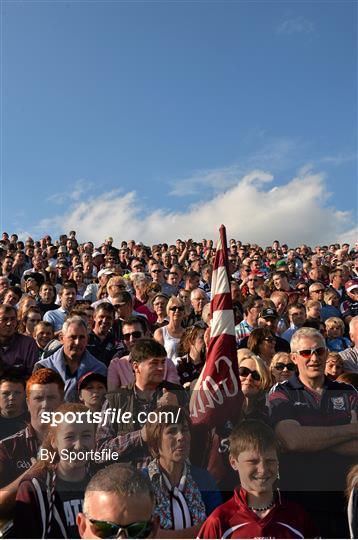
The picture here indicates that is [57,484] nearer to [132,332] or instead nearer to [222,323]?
[222,323]

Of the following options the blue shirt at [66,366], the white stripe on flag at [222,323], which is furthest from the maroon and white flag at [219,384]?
the blue shirt at [66,366]

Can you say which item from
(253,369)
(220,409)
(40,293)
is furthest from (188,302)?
(220,409)

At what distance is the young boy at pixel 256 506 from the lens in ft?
10.1

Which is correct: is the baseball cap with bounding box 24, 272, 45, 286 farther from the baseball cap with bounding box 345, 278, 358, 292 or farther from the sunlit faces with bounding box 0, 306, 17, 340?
the baseball cap with bounding box 345, 278, 358, 292

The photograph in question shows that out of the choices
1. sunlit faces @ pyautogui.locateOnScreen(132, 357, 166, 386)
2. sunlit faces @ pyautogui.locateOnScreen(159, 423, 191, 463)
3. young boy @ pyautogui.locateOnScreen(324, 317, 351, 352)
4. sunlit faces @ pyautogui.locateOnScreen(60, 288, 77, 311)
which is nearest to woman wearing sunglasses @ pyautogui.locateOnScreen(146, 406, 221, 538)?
sunlit faces @ pyautogui.locateOnScreen(159, 423, 191, 463)

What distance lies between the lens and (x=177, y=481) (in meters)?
3.38

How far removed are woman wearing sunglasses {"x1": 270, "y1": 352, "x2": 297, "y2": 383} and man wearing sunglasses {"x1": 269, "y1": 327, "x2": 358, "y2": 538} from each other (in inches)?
35.6

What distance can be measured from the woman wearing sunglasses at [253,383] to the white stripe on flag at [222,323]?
0.61 metres


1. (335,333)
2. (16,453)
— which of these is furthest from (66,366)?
(335,333)

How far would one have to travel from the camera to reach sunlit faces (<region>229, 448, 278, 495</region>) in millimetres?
3145

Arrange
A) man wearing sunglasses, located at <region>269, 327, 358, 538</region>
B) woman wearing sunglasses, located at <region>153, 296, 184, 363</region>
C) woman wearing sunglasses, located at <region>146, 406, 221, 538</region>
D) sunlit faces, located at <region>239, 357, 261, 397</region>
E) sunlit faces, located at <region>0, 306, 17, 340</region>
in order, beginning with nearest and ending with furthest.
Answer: woman wearing sunglasses, located at <region>146, 406, 221, 538</region>, man wearing sunglasses, located at <region>269, 327, 358, 538</region>, sunlit faces, located at <region>239, 357, 261, 397</region>, sunlit faces, located at <region>0, 306, 17, 340</region>, woman wearing sunglasses, located at <region>153, 296, 184, 363</region>

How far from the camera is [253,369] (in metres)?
4.24

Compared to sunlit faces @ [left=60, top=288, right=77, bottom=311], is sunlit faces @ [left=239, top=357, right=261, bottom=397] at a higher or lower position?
lower

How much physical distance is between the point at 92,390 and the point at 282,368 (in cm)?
176
